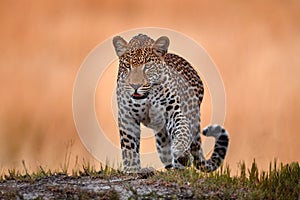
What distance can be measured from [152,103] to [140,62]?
1.90 feet

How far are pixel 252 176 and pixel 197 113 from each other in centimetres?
293

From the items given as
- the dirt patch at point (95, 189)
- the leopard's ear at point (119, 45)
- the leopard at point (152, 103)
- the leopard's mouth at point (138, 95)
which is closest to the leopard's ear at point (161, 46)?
the leopard at point (152, 103)

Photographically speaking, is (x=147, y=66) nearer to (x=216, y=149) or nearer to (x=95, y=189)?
(x=216, y=149)

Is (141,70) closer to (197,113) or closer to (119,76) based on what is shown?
(119,76)

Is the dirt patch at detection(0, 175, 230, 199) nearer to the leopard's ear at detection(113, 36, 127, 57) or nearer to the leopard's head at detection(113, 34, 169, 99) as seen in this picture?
the leopard's head at detection(113, 34, 169, 99)

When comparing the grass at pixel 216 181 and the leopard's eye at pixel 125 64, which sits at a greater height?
the leopard's eye at pixel 125 64

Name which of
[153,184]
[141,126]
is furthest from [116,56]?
[153,184]

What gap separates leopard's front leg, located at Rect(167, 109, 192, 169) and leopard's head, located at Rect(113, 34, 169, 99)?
561 millimetres

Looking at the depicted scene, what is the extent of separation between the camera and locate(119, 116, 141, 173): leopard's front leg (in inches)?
456

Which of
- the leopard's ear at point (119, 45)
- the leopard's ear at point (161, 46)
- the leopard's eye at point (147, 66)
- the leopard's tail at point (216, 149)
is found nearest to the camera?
the leopard's eye at point (147, 66)

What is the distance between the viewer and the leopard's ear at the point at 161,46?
11.7 metres

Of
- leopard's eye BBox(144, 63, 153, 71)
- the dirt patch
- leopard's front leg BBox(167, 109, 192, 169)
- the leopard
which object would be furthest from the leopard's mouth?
the dirt patch

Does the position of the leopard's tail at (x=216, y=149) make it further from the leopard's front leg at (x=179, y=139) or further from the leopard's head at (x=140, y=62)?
the leopard's head at (x=140, y=62)

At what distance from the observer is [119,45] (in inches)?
456
